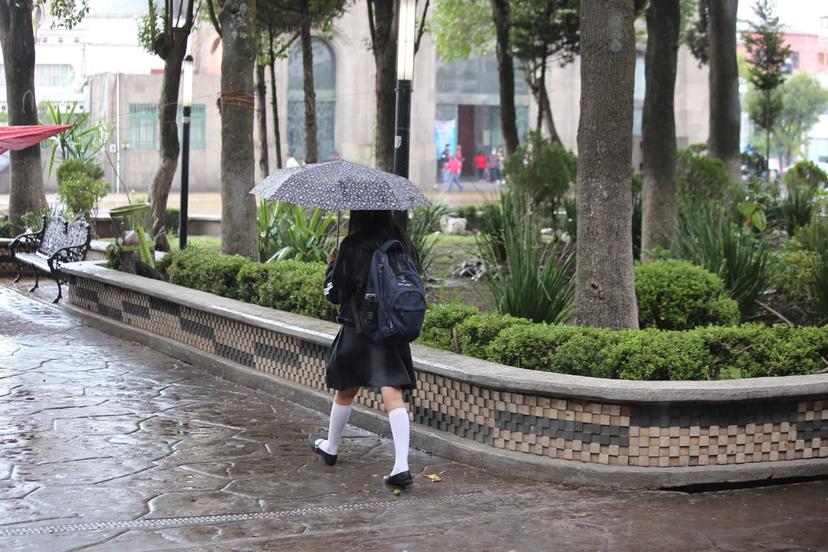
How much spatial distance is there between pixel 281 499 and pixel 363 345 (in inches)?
40.2

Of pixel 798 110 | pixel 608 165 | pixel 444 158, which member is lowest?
pixel 608 165

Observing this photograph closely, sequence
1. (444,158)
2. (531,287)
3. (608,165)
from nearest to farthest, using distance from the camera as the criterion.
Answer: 1. (608,165)
2. (531,287)
3. (444,158)

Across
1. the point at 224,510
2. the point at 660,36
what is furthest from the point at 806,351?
the point at 660,36

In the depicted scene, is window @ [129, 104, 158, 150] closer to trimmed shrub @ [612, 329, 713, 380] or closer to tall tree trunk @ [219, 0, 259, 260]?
tall tree trunk @ [219, 0, 259, 260]

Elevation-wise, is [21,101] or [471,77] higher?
[471,77]

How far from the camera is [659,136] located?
12.5 meters

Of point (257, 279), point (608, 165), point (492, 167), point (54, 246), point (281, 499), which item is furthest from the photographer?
point (492, 167)

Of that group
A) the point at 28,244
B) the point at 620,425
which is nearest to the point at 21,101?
the point at 28,244

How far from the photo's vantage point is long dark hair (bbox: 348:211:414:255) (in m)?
6.68

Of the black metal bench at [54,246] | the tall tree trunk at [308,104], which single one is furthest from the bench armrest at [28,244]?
the tall tree trunk at [308,104]

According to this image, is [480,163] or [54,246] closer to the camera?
[54,246]

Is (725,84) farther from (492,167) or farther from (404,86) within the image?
(492,167)

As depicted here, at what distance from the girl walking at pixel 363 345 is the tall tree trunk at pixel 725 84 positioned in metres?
13.1

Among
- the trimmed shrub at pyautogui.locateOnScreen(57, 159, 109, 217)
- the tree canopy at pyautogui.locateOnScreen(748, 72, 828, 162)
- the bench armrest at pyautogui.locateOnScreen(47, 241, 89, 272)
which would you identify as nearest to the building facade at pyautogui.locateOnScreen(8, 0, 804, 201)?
the tree canopy at pyautogui.locateOnScreen(748, 72, 828, 162)
